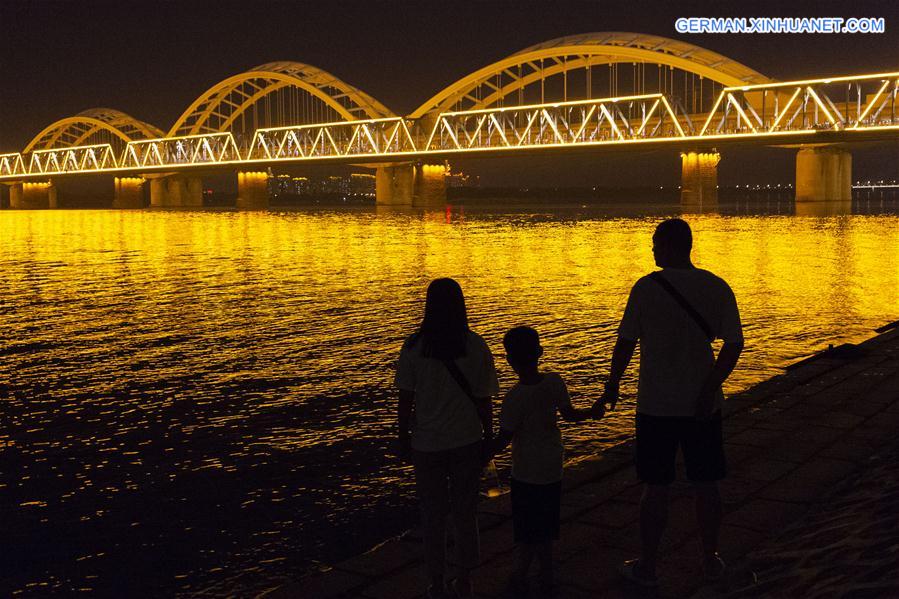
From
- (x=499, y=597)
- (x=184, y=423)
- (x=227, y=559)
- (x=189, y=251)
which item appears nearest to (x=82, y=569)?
(x=227, y=559)

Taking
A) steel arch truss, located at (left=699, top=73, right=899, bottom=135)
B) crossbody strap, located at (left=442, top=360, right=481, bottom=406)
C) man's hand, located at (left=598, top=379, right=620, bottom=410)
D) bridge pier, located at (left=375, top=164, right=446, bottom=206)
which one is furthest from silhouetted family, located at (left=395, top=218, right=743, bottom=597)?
bridge pier, located at (left=375, top=164, right=446, bottom=206)

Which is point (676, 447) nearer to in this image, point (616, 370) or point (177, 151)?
point (616, 370)

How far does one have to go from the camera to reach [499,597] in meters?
4.84

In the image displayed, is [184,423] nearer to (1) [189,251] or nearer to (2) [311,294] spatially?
(2) [311,294]

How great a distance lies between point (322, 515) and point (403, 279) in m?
16.5

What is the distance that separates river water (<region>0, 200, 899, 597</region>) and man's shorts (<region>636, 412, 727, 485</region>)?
6.58 ft

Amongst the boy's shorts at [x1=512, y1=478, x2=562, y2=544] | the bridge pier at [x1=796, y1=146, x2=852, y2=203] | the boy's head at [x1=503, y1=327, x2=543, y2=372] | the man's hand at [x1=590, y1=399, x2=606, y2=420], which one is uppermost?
the bridge pier at [x1=796, y1=146, x2=852, y2=203]

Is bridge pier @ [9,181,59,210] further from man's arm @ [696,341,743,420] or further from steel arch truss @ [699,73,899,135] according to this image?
man's arm @ [696,341,743,420]

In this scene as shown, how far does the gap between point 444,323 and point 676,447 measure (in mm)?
1355

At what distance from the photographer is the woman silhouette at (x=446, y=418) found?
4738 millimetres

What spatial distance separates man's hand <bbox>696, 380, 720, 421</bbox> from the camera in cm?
484

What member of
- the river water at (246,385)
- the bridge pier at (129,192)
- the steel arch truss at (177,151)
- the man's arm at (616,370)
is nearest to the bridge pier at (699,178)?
the steel arch truss at (177,151)

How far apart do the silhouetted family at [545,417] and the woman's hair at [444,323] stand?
1 centimetres

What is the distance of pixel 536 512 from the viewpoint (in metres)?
4.85
